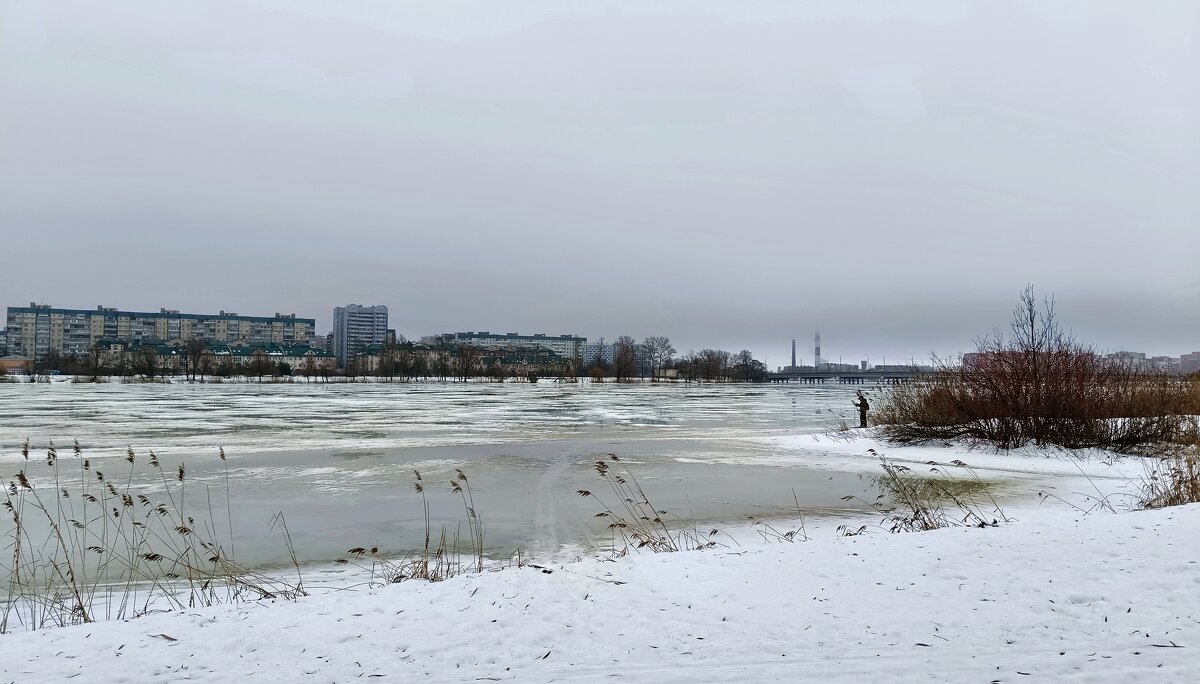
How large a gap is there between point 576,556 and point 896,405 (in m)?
17.1

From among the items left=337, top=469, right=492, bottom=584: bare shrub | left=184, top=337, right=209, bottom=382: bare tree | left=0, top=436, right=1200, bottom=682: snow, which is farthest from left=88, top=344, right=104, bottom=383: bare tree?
left=0, top=436, right=1200, bottom=682: snow

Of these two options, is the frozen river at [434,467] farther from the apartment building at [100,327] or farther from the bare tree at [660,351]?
the apartment building at [100,327]

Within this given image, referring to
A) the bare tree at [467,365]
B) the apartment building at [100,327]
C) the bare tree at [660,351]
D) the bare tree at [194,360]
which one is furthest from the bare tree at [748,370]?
the apartment building at [100,327]

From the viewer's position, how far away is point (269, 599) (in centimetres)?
526

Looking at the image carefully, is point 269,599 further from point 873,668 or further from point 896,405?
point 896,405

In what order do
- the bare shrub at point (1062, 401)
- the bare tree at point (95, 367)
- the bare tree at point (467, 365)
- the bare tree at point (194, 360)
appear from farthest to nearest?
the bare tree at point (467, 365) < the bare tree at point (194, 360) < the bare tree at point (95, 367) < the bare shrub at point (1062, 401)

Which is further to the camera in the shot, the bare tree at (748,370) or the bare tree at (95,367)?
the bare tree at (748,370)

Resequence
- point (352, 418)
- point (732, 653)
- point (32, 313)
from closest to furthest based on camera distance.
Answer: point (732, 653), point (352, 418), point (32, 313)

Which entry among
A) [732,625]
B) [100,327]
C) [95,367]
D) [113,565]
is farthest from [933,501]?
[100,327]

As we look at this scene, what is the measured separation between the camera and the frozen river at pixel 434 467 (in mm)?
8508

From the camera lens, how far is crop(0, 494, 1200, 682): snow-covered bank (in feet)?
11.8

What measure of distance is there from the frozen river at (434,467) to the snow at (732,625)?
8.31ft

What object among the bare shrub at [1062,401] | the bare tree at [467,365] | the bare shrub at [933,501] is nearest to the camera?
the bare shrub at [933,501]

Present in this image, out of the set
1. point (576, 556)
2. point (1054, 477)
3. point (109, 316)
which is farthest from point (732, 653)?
point (109, 316)
